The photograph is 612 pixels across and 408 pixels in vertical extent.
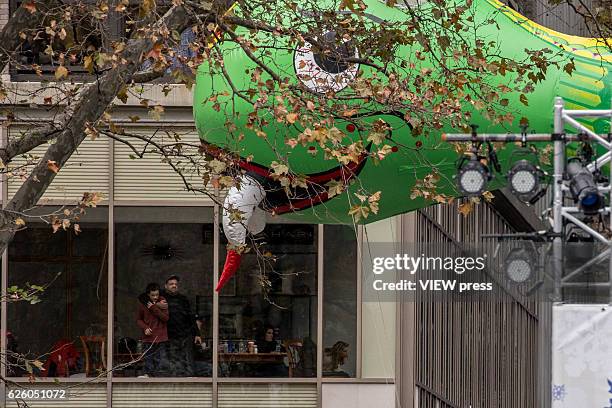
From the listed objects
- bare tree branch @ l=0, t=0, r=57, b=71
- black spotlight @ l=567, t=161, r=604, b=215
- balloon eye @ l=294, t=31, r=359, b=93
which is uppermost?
bare tree branch @ l=0, t=0, r=57, b=71

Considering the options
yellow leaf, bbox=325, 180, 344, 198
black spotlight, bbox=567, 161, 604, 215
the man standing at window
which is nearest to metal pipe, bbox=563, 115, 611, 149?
black spotlight, bbox=567, 161, 604, 215

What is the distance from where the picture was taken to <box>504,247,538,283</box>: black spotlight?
11500mm

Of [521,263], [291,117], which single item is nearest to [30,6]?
[291,117]

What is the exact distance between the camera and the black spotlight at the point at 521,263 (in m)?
11.5

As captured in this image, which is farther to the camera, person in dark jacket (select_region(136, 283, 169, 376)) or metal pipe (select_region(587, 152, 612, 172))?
person in dark jacket (select_region(136, 283, 169, 376))

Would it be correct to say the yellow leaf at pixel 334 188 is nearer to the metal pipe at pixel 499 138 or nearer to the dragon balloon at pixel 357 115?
the dragon balloon at pixel 357 115

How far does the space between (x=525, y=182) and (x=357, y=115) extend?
199 centimetres

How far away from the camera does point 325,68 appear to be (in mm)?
13352

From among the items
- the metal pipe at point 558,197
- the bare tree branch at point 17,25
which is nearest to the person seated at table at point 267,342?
the bare tree branch at point 17,25

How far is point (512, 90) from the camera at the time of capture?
1309 cm

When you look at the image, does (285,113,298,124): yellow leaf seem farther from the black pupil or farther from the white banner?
the white banner

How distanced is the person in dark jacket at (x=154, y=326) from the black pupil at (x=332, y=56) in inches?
241

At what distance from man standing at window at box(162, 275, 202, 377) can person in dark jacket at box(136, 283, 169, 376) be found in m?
0.07

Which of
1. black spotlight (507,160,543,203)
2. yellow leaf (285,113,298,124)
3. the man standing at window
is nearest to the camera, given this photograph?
black spotlight (507,160,543,203)
